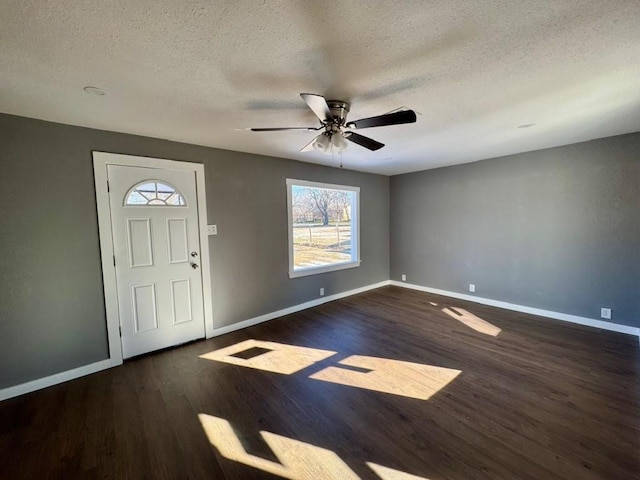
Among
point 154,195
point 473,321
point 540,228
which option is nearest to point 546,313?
point 473,321

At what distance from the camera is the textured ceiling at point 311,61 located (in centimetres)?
123

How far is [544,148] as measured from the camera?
12.3ft

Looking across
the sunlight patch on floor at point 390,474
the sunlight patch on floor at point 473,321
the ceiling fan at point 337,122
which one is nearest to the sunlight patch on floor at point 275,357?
the sunlight patch on floor at point 390,474

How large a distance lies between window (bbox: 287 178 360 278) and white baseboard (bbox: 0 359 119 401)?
2.43 m

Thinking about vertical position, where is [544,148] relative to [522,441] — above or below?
above

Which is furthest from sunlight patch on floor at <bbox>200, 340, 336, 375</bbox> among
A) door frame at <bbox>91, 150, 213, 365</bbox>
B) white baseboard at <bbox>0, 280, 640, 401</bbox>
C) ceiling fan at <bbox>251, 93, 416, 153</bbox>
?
ceiling fan at <bbox>251, 93, 416, 153</bbox>

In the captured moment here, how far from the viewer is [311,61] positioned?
160 centimetres

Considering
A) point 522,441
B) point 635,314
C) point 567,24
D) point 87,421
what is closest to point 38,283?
point 87,421

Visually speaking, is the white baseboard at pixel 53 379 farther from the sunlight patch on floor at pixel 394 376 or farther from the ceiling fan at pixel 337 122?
the ceiling fan at pixel 337 122

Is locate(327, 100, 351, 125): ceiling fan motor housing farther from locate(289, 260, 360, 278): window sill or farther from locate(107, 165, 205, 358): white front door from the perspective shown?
locate(289, 260, 360, 278): window sill

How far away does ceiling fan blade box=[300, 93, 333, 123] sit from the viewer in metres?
1.64

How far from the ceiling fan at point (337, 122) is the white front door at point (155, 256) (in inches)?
62.8

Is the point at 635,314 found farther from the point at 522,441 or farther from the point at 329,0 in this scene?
the point at 329,0

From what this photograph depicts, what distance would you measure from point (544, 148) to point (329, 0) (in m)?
4.07
